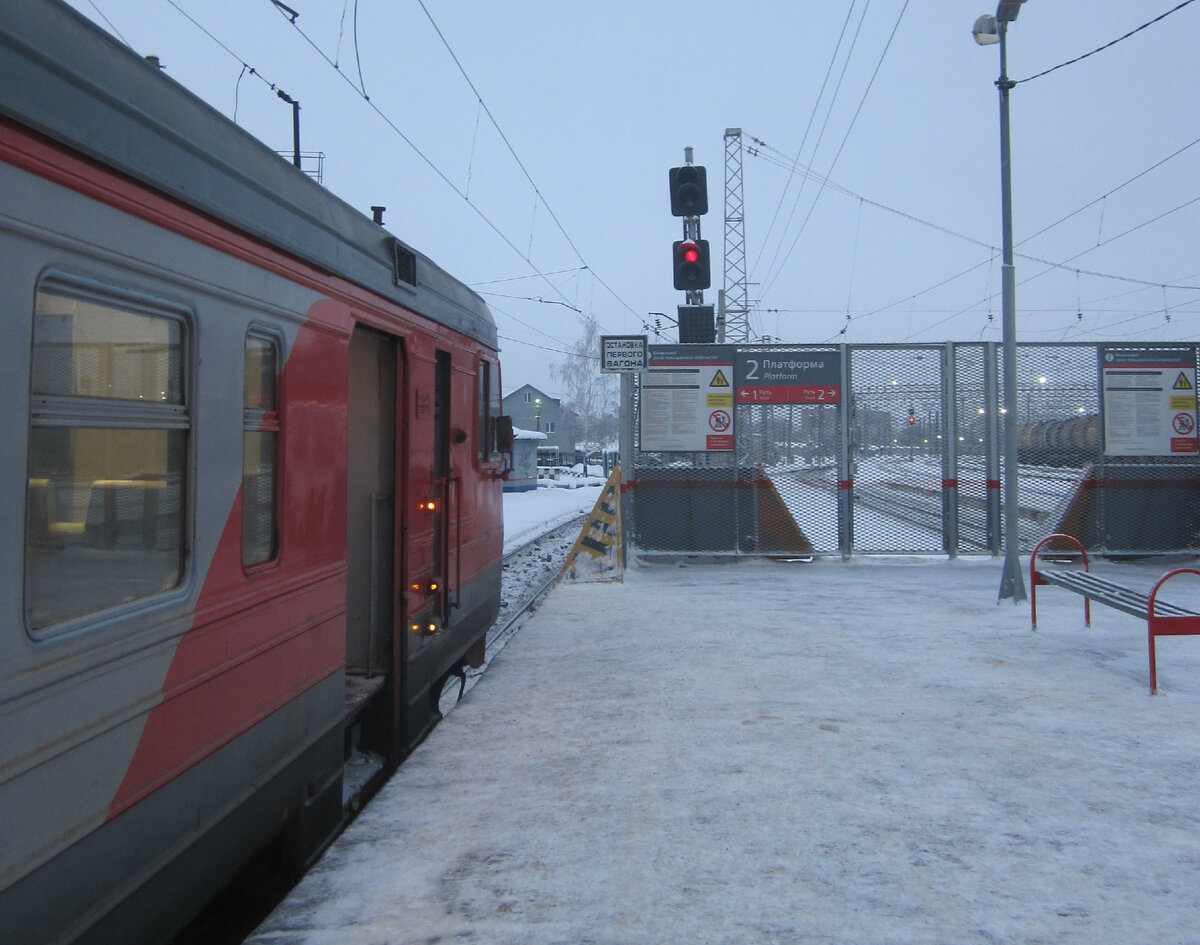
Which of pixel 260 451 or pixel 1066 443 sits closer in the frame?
pixel 260 451

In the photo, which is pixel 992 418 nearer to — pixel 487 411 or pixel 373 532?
pixel 487 411

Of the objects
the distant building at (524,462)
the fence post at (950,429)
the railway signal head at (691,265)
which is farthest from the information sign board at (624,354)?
the distant building at (524,462)

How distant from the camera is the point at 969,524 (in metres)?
12.1

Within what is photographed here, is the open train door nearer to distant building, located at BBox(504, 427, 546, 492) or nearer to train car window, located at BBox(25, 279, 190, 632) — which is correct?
train car window, located at BBox(25, 279, 190, 632)

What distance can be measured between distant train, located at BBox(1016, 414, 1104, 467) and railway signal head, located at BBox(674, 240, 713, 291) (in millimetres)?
4578

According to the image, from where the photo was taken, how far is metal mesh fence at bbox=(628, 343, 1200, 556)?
11648 millimetres

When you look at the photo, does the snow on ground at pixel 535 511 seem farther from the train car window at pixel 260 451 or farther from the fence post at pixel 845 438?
the train car window at pixel 260 451

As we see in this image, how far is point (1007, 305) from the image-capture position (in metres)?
8.93

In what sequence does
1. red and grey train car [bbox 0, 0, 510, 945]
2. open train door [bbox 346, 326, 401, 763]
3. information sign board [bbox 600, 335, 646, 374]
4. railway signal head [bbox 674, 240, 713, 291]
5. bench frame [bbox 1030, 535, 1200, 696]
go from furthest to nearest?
railway signal head [bbox 674, 240, 713, 291] < information sign board [bbox 600, 335, 646, 374] < bench frame [bbox 1030, 535, 1200, 696] < open train door [bbox 346, 326, 401, 763] < red and grey train car [bbox 0, 0, 510, 945]

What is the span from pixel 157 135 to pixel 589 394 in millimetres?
67551

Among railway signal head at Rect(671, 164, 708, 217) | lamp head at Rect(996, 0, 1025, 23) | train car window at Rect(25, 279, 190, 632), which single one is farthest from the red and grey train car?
lamp head at Rect(996, 0, 1025, 23)

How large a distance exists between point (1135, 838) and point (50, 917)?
3697 mm

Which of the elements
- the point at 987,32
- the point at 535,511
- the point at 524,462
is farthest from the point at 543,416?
the point at 987,32

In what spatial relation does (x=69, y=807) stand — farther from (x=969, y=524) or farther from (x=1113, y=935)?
(x=969, y=524)
